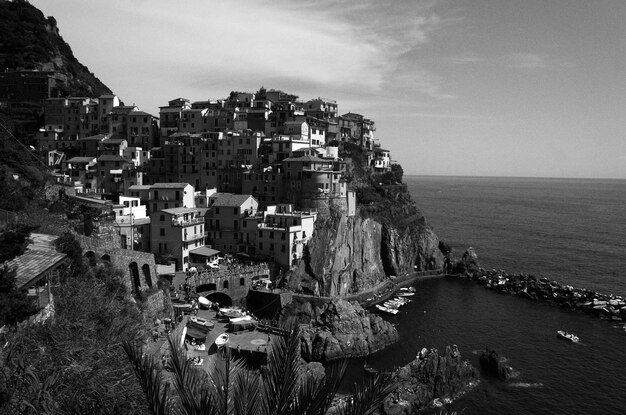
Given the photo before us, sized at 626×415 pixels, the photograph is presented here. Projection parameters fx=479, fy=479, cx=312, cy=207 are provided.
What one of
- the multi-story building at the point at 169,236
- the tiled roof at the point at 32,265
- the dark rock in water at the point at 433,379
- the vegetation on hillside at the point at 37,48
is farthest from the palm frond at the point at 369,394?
the vegetation on hillside at the point at 37,48

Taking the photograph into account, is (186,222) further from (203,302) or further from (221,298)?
(203,302)

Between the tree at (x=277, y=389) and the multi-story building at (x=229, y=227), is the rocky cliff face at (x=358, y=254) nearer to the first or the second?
the multi-story building at (x=229, y=227)

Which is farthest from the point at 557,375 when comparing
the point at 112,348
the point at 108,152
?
the point at 108,152

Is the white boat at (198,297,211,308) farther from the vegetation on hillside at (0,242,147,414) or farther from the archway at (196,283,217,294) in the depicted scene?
the vegetation on hillside at (0,242,147,414)

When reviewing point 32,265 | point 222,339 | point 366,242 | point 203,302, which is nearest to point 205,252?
point 203,302

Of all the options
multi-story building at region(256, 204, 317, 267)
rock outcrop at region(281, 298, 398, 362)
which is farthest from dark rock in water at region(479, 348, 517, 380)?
multi-story building at region(256, 204, 317, 267)
